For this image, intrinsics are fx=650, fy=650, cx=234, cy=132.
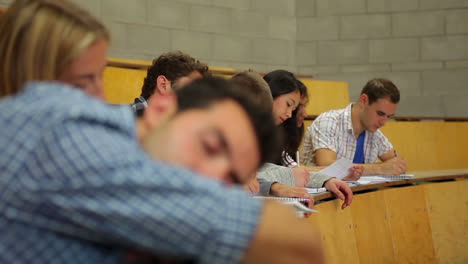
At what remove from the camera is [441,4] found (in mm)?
6406

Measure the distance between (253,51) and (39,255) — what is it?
225 inches

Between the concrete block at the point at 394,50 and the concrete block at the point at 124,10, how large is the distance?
234 cm

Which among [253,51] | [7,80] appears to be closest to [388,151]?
[253,51]

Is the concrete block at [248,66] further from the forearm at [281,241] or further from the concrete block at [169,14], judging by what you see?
the forearm at [281,241]

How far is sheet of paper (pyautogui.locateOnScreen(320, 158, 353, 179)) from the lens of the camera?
2.80 m

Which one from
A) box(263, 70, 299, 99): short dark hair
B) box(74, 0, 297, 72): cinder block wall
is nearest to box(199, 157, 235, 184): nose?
box(263, 70, 299, 99): short dark hair

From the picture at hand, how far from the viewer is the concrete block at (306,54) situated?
655 centimetres

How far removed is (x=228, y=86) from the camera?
0.74m

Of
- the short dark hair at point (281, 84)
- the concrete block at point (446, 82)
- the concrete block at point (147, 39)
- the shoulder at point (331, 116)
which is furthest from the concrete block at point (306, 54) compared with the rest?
the short dark hair at point (281, 84)

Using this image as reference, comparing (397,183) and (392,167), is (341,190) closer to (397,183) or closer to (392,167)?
(397,183)

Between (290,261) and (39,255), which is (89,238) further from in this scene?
(290,261)

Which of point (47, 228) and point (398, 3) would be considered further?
point (398, 3)

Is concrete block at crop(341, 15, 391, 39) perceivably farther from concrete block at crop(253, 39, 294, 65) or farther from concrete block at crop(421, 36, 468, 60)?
concrete block at crop(253, 39, 294, 65)

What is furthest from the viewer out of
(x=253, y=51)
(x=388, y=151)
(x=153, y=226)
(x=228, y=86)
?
(x=253, y=51)
